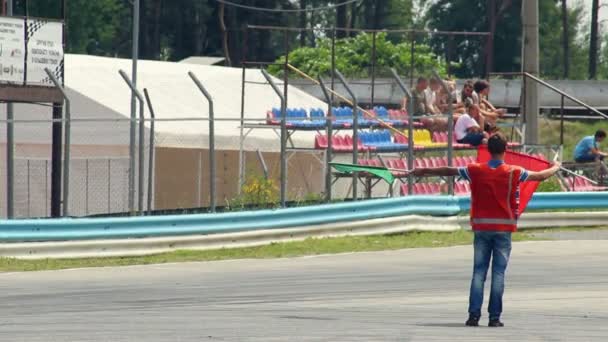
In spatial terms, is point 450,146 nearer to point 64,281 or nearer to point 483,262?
point 64,281

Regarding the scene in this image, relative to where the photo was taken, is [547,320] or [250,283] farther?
[250,283]

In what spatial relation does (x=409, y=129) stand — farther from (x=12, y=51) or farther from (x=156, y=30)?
(x=156, y=30)

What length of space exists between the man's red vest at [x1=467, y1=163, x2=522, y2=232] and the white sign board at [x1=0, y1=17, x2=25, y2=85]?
13209 mm

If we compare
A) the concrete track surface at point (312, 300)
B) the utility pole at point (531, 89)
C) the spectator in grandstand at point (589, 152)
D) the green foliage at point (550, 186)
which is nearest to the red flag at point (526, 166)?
the concrete track surface at point (312, 300)

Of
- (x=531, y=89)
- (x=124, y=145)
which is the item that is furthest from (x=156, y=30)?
(x=531, y=89)

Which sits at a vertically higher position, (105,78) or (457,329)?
(105,78)

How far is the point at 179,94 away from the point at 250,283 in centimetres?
1742

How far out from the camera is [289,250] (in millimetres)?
21844

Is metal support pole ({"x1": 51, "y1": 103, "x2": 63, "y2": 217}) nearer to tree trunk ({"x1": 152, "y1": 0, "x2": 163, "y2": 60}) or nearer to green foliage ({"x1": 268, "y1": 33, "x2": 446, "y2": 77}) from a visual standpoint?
green foliage ({"x1": 268, "y1": 33, "x2": 446, "y2": 77})

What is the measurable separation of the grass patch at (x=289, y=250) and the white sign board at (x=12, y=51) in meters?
5.43

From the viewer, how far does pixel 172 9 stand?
96.4 m

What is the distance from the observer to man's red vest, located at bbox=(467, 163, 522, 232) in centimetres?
1298

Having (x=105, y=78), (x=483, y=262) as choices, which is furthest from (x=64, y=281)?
(x=105, y=78)

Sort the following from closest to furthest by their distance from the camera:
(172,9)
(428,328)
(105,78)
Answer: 1. (428,328)
2. (105,78)
3. (172,9)
